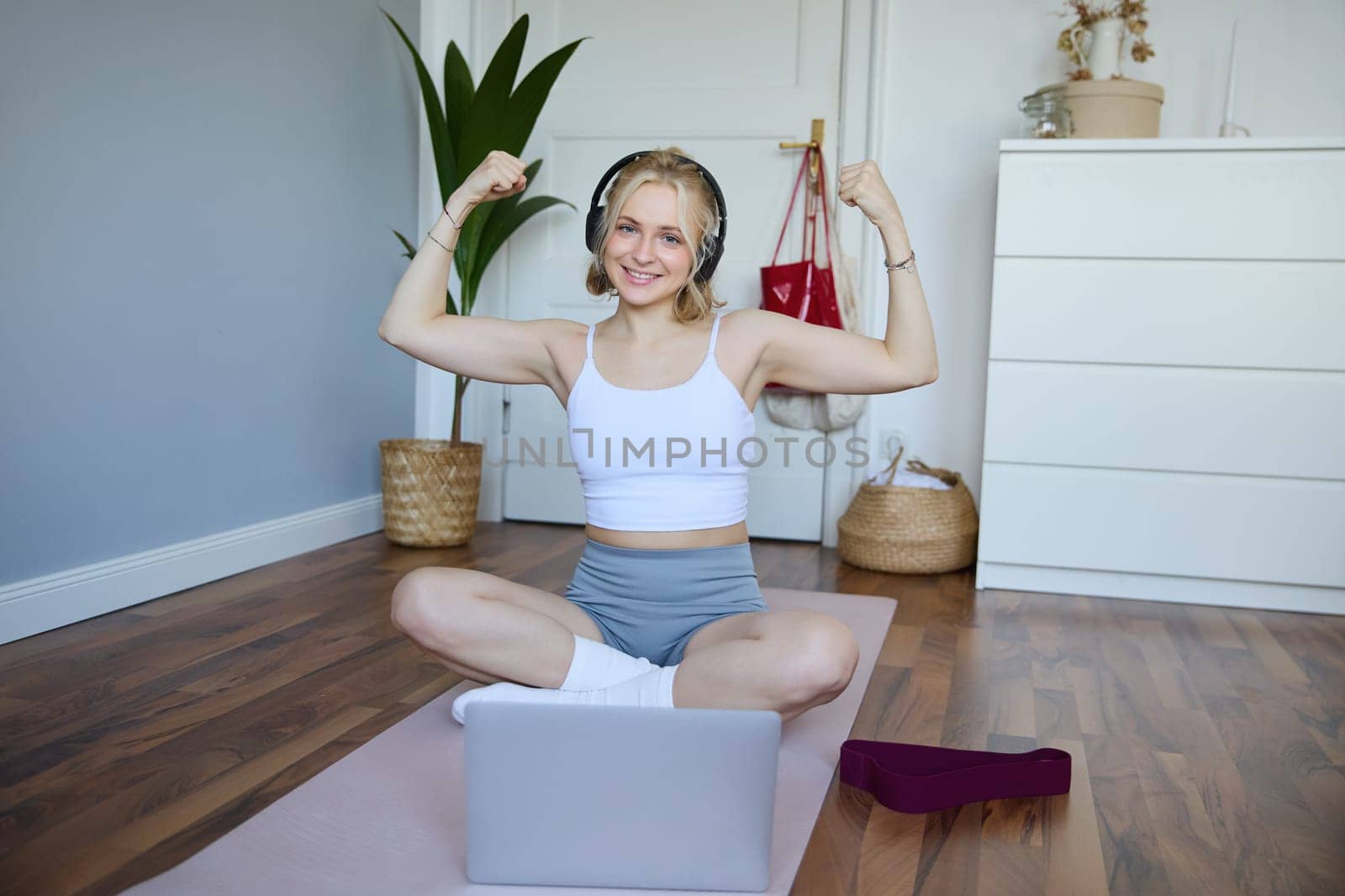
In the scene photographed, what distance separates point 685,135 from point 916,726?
7.72ft

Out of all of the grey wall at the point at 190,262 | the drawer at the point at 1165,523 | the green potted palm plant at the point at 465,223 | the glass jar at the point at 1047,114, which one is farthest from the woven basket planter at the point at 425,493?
the glass jar at the point at 1047,114

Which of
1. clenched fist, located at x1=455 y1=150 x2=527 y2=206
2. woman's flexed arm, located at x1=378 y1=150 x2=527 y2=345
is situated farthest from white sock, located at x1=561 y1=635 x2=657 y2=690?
clenched fist, located at x1=455 y1=150 x2=527 y2=206

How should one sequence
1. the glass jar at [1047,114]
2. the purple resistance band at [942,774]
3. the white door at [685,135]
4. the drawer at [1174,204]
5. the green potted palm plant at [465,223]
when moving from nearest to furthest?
the purple resistance band at [942,774] → the drawer at [1174,204] → the glass jar at [1047,114] → the green potted palm plant at [465,223] → the white door at [685,135]

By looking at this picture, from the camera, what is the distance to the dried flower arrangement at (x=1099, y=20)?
10.3 feet

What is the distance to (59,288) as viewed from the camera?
2.35 m

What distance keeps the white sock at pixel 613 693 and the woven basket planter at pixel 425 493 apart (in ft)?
5.54

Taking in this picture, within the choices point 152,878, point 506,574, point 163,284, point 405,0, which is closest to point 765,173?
point 405,0

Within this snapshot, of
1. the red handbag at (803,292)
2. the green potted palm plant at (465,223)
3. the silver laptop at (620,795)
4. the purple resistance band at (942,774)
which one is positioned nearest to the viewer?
the silver laptop at (620,795)

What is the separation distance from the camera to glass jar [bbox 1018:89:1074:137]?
3090 millimetres

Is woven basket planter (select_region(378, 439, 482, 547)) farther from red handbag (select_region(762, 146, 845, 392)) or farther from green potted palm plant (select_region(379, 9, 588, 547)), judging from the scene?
red handbag (select_region(762, 146, 845, 392))

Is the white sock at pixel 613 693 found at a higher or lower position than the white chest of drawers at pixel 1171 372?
lower

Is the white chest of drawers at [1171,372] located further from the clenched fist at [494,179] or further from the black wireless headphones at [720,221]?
the clenched fist at [494,179]

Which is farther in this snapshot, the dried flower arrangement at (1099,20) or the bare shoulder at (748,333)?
the dried flower arrangement at (1099,20)

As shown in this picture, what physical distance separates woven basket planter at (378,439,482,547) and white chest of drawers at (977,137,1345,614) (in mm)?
1451
